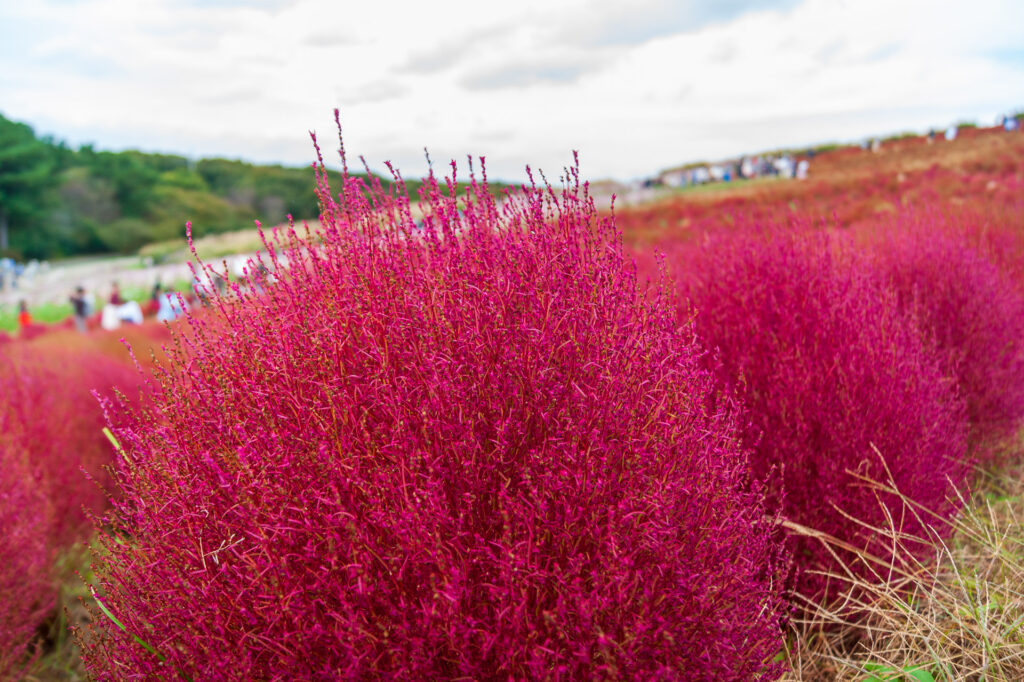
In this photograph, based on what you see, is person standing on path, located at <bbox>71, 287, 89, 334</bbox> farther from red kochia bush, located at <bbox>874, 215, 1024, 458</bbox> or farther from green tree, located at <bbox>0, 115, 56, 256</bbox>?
green tree, located at <bbox>0, 115, 56, 256</bbox>

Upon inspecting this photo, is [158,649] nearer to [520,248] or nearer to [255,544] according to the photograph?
[255,544]

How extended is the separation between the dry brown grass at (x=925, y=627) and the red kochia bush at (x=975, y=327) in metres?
1.26

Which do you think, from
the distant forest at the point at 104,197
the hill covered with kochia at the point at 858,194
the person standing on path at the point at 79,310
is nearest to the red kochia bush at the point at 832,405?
the hill covered with kochia at the point at 858,194

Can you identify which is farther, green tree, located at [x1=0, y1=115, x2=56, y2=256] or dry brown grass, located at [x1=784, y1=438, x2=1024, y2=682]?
green tree, located at [x1=0, y1=115, x2=56, y2=256]

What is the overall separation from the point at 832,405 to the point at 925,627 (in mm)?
1045

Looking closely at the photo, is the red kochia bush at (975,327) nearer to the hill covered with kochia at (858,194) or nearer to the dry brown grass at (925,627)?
the dry brown grass at (925,627)

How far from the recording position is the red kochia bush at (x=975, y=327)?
4.62 meters

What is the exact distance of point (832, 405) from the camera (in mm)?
3127

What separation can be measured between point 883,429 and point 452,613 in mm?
2624

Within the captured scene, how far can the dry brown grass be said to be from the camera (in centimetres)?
248

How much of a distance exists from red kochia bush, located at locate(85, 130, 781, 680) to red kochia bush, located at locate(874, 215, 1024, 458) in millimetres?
3703

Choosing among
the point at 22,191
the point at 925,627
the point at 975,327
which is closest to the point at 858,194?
the point at 975,327

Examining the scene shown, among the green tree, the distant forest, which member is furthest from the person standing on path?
the green tree

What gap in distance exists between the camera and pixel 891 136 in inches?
1644
